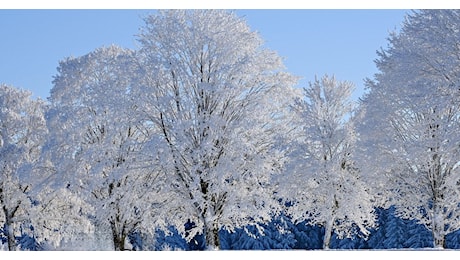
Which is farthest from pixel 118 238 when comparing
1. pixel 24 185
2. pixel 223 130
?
pixel 223 130

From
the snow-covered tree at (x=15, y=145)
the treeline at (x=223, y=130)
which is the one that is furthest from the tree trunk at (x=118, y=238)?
the snow-covered tree at (x=15, y=145)

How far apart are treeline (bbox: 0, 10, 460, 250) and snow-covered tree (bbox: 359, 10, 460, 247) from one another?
4 cm

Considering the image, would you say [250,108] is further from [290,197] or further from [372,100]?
[290,197]

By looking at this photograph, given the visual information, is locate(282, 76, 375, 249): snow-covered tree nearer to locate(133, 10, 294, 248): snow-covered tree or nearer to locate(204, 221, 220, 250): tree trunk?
locate(133, 10, 294, 248): snow-covered tree

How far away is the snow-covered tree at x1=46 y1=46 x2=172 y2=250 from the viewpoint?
18.3 metres

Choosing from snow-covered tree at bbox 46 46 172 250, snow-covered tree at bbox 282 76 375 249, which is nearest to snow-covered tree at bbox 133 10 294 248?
snow-covered tree at bbox 46 46 172 250

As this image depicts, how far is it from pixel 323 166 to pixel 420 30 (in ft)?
25.3

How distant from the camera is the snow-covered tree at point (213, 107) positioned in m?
16.5

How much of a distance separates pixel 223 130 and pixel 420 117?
22.0 feet

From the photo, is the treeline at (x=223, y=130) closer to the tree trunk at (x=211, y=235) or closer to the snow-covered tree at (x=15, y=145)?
the tree trunk at (x=211, y=235)

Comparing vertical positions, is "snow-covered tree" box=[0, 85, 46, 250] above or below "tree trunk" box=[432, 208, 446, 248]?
above

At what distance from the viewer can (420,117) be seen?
18891mm
